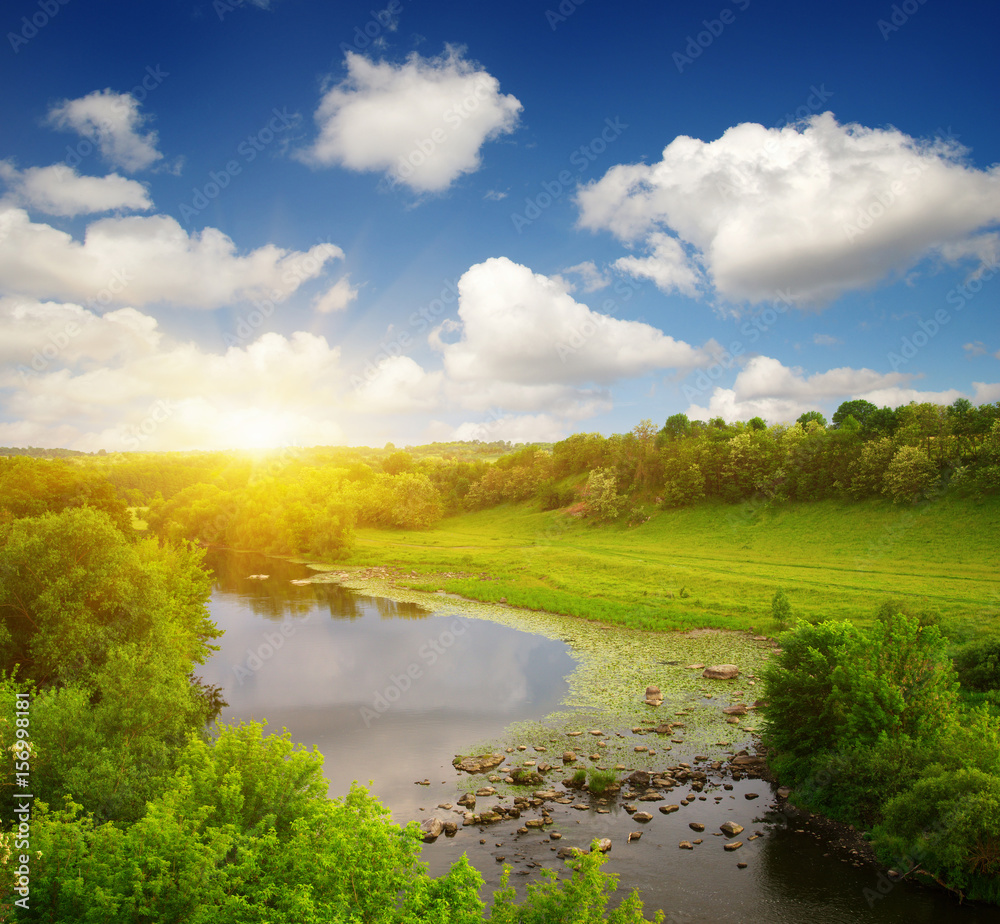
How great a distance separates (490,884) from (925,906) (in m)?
12.5

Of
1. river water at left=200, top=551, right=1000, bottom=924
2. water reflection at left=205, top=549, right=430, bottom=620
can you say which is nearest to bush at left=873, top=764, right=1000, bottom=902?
river water at left=200, top=551, right=1000, bottom=924

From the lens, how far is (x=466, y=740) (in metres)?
28.2

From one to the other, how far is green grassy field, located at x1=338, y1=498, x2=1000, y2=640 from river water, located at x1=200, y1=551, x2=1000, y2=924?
10.1 m

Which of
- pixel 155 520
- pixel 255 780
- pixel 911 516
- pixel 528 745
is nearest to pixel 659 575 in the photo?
pixel 911 516

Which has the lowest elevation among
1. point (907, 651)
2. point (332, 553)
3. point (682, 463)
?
point (332, 553)

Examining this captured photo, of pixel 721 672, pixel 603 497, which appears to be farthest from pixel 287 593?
pixel 721 672

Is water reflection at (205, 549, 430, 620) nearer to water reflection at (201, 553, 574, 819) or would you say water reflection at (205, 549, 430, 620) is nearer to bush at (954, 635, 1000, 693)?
water reflection at (201, 553, 574, 819)

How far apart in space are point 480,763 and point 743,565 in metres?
41.6

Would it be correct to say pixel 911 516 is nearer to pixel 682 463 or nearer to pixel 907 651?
pixel 682 463

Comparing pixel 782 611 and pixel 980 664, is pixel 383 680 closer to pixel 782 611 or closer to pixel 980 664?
pixel 782 611

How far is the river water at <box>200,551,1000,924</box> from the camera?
17172 mm

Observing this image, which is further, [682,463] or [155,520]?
[155,520]

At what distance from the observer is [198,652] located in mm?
36281

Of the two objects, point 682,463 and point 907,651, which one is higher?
point 682,463
